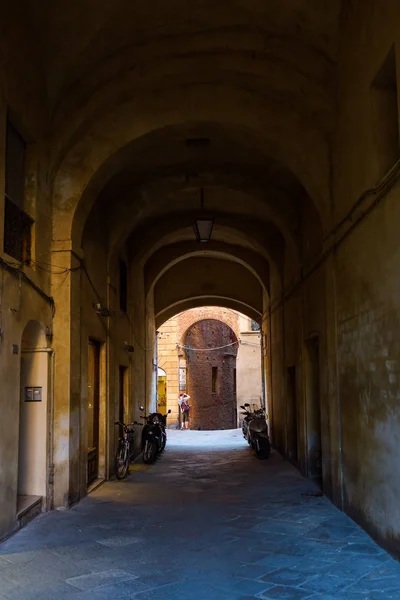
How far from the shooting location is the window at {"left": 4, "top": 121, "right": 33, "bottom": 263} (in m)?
6.57

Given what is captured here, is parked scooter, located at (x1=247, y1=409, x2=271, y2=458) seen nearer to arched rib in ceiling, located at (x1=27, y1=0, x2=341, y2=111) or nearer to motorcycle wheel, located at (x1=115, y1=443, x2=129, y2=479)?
motorcycle wheel, located at (x1=115, y1=443, x2=129, y2=479)

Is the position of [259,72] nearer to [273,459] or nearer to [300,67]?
[300,67]

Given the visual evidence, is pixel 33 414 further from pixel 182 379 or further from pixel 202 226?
pixel 182 379

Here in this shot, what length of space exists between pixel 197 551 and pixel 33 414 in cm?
297

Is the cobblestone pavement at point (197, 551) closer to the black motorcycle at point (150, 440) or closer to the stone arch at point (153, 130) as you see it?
the black motorcycle at point (150, 440)

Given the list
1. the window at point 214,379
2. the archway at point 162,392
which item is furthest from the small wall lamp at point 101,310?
the window at point 214,379

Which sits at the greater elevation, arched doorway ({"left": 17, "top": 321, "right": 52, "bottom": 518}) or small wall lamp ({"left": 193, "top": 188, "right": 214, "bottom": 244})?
small wall lamp ({"left": 193, "top": 188, "right": 214, "bottom": 244})

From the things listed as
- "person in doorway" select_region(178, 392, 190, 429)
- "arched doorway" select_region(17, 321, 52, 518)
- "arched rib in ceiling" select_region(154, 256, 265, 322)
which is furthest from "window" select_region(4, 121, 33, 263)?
"person in doorway" select_region(178, 392, 190, 429)

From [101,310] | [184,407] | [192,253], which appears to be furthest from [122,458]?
[184,407]

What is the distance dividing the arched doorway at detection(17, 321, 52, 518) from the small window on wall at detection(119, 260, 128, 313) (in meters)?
4.79

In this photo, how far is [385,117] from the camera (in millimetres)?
5781

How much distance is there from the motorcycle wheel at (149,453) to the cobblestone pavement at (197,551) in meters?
3.40

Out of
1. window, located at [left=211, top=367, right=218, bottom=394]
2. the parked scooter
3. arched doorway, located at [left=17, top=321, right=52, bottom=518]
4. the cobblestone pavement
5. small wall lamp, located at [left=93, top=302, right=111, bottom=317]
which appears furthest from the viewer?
window, located at [left=211, top=367, right=218, bottom=394]

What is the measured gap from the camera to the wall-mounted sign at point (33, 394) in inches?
289
